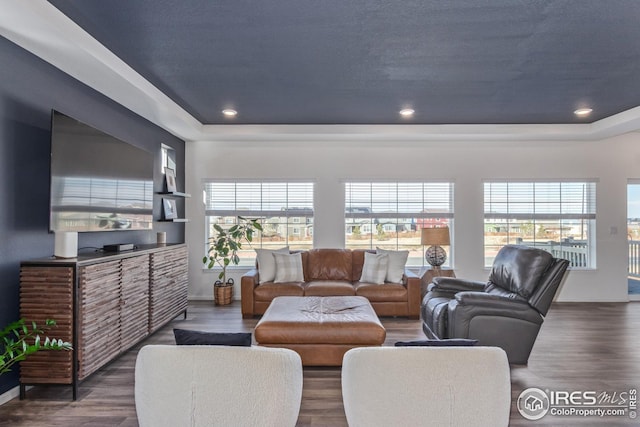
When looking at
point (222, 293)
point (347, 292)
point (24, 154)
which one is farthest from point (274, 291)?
point (24, 154)

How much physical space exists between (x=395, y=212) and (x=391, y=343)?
8.40 ft

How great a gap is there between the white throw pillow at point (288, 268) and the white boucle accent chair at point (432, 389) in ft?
11.6

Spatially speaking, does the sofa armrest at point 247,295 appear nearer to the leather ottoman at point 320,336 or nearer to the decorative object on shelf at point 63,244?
the leather ottoman at point 320,336

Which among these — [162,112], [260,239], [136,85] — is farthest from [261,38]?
[260,239]

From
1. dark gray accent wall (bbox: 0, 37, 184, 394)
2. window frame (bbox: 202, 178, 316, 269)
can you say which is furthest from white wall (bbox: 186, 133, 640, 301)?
dark gray accent wall (bbox: 0, 37, 184, 394)

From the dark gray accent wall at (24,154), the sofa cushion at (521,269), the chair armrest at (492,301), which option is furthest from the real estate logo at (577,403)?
the dark gray accent wall at (24,154)

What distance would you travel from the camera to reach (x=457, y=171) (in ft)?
19.0

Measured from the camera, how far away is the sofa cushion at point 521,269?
319cm

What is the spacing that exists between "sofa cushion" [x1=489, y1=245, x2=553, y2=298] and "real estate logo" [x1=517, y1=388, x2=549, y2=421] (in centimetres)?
81

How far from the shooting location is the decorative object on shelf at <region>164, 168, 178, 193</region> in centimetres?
512

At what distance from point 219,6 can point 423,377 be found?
2359mm

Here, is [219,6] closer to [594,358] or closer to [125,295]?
[125,295]

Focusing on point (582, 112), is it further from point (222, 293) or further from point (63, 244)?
point (63, 244)

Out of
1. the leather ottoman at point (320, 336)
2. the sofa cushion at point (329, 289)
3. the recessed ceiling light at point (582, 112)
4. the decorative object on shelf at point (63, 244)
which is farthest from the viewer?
the sofa cushion at point (329, 289)
